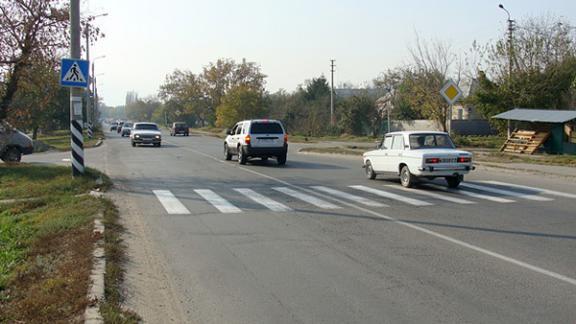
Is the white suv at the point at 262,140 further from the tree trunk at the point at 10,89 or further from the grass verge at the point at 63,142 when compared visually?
the grass verge at the point at 63,142

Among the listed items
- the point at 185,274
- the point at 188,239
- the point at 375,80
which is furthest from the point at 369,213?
the point at 375,80

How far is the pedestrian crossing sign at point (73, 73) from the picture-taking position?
1580 centimetres

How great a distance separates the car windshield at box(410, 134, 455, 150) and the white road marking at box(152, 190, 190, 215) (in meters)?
6.57

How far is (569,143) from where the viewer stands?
2834 centimetres

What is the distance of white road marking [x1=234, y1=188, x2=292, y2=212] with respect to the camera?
12508 mm

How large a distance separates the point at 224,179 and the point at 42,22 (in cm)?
796

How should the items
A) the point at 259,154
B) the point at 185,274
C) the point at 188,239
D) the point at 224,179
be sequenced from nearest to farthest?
the point at 185,274
the point at 188,239
the point at 224,179
the point at 259,154

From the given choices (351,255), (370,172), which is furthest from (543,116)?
(351,255)

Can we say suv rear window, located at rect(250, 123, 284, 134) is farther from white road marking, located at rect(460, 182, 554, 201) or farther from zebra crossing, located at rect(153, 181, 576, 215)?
white road marking, located at rect(460, 182, 554, 201)

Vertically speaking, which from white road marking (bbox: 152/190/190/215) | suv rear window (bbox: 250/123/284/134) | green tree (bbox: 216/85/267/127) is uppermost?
green tree (bbox: 216/85/267/127)

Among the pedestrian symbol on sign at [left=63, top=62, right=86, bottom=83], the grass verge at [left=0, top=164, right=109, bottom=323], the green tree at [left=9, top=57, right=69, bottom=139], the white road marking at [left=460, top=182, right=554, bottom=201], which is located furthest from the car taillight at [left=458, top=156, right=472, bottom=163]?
the green tree at [left=9, top=57, right=69, bottom=139]

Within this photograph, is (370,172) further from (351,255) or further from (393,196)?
(351,255)

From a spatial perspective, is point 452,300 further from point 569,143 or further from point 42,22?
point 569,143

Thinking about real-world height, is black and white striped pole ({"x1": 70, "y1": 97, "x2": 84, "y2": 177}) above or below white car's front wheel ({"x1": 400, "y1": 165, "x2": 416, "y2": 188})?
above
